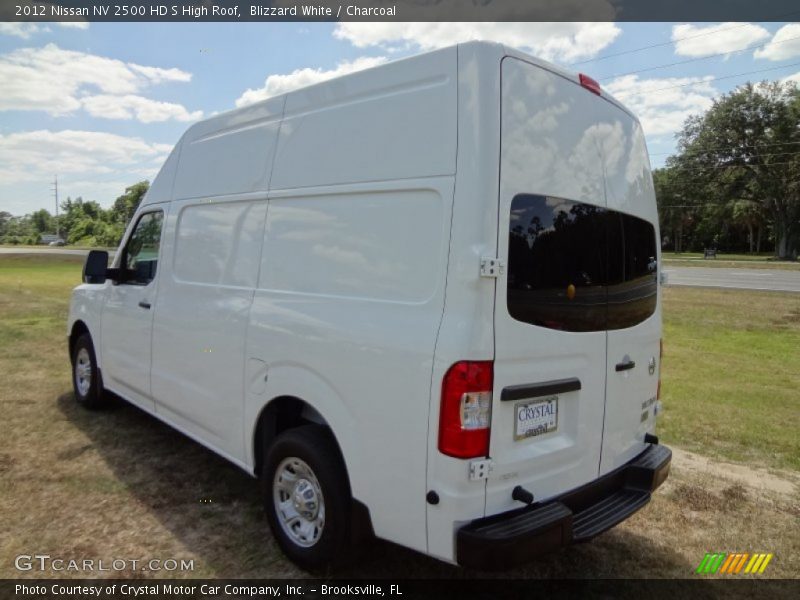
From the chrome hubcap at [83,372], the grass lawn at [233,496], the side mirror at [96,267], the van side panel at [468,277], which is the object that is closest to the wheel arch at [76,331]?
the chrome hubcap at [83,372]

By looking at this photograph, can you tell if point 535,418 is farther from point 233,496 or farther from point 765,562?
point 233,496

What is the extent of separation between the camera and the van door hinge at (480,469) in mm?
2408

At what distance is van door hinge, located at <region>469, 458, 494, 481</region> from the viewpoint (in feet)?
7.90

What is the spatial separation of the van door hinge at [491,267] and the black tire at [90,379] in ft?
15.0

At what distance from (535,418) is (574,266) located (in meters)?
0.78

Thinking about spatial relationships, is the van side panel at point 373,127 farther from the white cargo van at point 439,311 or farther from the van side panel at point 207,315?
the van side panel at point 207,315

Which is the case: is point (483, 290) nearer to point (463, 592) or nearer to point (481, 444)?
point (481, 444)

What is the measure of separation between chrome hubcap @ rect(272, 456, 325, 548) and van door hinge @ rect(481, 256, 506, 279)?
1.42 metres

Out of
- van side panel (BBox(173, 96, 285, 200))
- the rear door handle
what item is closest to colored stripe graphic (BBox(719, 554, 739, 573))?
the rear door handle

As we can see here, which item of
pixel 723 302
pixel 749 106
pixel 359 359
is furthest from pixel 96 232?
pixel 359 359

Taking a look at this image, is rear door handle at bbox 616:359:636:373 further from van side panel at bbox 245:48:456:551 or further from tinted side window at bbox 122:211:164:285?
tinted side window at bbox 122:211:164:285

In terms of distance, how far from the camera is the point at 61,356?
8.60 metres

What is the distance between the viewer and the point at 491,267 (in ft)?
7.97

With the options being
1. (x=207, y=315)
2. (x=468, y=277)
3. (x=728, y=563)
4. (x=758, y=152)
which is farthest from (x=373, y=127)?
(x=758, y=152)
